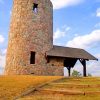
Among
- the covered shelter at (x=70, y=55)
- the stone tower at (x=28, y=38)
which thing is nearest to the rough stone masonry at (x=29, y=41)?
the stone tower at (x=28, y=38)

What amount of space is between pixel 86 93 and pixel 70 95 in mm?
628

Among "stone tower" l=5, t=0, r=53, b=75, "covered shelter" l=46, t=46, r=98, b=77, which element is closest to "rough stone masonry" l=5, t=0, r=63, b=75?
"stone tower" l=5, t=0, r=53, b=75

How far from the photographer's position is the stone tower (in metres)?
25.0

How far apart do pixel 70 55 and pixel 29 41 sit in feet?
16.9

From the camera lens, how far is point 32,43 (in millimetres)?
25484

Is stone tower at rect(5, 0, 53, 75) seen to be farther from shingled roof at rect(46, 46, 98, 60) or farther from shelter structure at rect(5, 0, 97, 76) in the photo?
shingled roof at rect(46, 46, 98, 60)

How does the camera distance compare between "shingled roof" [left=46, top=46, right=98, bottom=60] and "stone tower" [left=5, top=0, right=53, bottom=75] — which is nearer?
"stone tower" [left=5, top=0, right=53, bottom=75]

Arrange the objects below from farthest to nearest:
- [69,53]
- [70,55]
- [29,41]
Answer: [69,53] → [70,55] → [29,41]

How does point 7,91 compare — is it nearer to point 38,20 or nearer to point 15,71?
point 15,71

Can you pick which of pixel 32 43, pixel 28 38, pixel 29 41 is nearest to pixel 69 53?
pixel 32 43

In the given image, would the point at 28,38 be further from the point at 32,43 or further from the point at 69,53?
the point at 69,53

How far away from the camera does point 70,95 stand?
30.0 ft

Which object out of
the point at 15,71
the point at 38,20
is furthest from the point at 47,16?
the point at 15,71

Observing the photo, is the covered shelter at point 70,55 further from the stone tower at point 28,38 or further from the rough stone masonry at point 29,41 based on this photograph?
the stone tower at point 28,38
